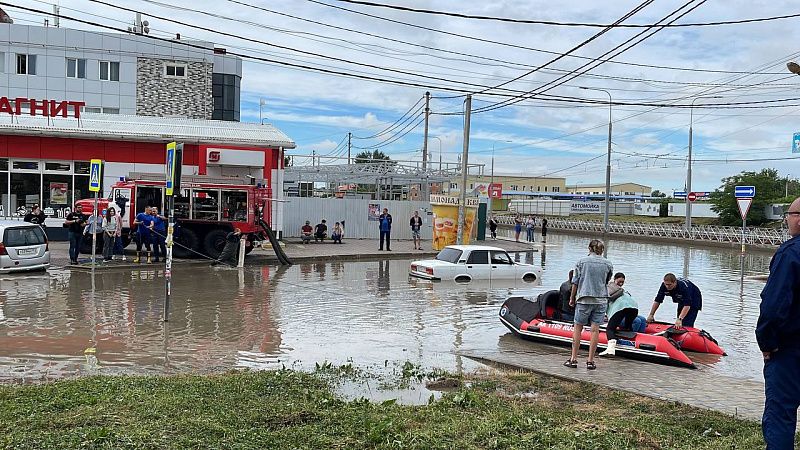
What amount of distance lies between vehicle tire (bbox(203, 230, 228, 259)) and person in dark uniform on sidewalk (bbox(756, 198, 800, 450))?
2279cm

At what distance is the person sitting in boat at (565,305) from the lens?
12703 mm

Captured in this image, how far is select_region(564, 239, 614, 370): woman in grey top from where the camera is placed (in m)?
10.1

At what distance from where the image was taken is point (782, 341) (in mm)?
5242

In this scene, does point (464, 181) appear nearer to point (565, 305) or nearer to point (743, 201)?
point (743, 201)

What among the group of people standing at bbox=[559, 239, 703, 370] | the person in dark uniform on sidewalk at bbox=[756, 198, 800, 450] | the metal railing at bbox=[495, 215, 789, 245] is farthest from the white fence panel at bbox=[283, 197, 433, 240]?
the person in dark uniform on sidewalk at bbox=[756, 198, 800, 450]

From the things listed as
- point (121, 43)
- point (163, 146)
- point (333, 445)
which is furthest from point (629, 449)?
point (121, 43)

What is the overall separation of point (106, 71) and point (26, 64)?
4904 millimetres

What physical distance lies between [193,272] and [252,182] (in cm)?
531

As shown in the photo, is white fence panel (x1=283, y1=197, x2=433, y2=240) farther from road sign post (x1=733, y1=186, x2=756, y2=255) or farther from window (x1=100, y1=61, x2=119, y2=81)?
window (x1=100, y1=61, x2=119, y2=81)

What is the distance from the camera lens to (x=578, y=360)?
10.9 metres

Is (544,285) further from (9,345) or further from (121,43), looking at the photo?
(121,43)

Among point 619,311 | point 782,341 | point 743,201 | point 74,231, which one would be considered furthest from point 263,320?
point 743,201

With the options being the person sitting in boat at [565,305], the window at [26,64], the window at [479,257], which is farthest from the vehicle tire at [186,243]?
the window at [26,64]

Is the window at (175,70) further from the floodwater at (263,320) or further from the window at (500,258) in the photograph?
the window at (500,258)
